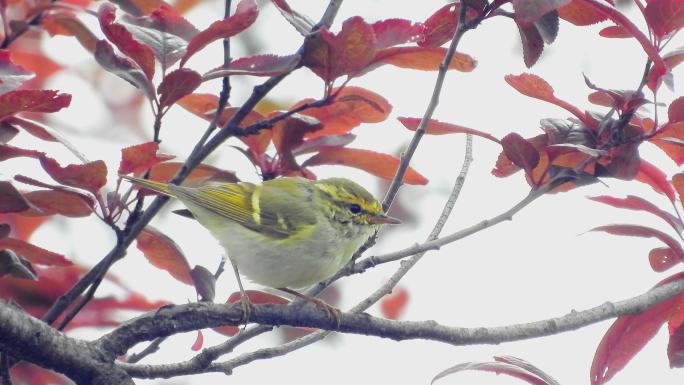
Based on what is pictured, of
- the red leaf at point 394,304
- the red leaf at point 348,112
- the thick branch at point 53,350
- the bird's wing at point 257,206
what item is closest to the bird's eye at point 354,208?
the bird's wing at point 257,206

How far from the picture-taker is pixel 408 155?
2197mm

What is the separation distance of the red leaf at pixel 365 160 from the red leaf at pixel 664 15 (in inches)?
30.0

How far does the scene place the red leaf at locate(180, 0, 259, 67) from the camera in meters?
2.04

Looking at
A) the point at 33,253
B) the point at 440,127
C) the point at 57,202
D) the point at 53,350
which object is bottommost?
the point at 53,350

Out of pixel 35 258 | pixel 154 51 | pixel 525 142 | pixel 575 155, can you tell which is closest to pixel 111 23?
pixel 154 51

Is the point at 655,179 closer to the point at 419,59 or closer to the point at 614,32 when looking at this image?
the point at 614,32

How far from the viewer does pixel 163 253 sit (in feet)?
7.99

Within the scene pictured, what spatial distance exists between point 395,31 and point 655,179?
891mm

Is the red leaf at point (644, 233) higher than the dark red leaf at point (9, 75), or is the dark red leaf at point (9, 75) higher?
the dark red leaf at point (9, 75)

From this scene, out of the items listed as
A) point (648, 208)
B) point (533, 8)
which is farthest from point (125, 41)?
point (648, 208)

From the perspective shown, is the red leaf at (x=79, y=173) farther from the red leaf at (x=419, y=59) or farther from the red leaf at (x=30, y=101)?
the red leaf at (x=419, y=59)

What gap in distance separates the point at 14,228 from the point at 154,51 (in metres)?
0.82

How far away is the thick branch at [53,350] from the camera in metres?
1.80

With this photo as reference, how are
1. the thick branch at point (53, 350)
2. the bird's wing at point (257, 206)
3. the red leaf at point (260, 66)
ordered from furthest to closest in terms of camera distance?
the bird's wing at point (257, 206)
the red leaf at point (260, 66)
the thick branch at point (53, 350)
